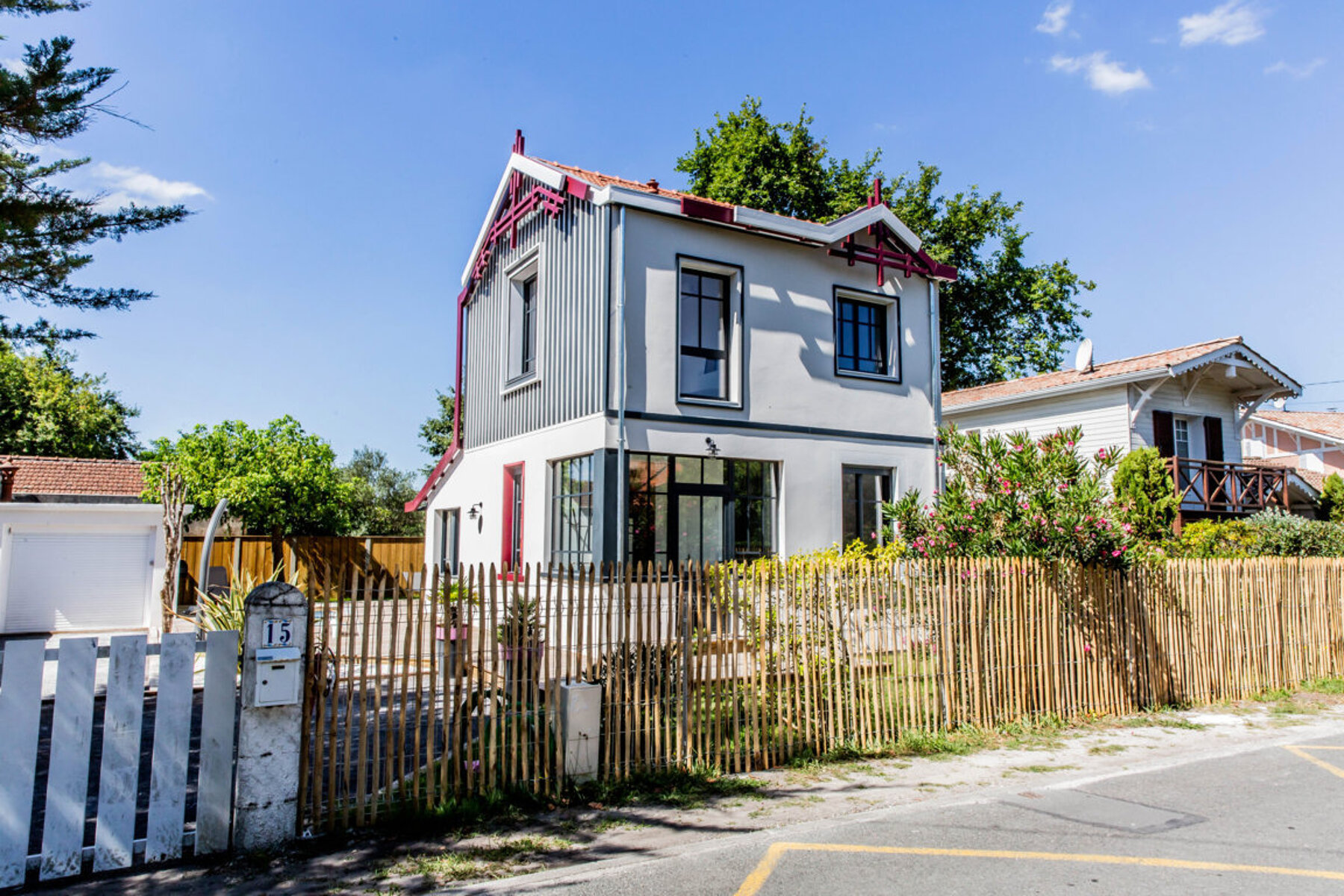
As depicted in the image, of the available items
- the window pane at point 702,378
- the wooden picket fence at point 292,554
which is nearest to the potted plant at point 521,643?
the window pane at point 702,378

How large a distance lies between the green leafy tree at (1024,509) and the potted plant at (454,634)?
21.2 feet

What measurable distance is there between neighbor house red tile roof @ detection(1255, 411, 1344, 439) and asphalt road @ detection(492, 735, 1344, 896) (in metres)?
34.7

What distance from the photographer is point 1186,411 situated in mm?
21547

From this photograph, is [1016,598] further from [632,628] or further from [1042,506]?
[632,628]

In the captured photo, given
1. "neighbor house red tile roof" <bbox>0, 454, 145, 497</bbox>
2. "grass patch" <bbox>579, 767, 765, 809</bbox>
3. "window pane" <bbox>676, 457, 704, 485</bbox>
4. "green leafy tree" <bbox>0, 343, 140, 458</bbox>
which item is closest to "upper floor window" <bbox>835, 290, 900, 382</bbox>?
"window pane" <bbox>676, 457, 704, 485</bbox>

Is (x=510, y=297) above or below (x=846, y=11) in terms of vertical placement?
below

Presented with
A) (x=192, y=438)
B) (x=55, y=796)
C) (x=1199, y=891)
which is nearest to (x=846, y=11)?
(x=1199, y=891)

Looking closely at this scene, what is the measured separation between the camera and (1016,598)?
871 cm

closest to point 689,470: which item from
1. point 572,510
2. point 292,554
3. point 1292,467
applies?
point 572,510

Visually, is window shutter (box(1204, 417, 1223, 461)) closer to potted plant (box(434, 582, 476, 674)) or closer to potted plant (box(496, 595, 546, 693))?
potted plant (box(496, 595, 546, 693))

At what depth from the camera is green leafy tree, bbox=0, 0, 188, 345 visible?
25.9 ft

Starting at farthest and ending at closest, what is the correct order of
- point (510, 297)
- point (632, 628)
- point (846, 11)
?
point (510, 297), point (846, 11), point (632, 628)

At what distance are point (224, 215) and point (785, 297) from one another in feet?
28.5

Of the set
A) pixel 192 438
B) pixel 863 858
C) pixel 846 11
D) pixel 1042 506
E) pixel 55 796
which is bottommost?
pixel 863 858
